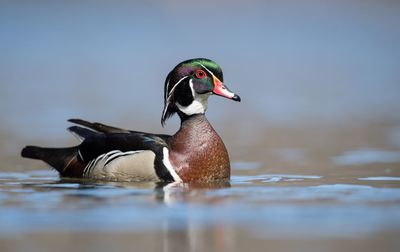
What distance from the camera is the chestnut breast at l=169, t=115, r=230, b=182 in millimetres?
10344

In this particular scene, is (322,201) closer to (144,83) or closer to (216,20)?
(144,83)

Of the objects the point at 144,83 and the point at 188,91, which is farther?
the point at 144,83

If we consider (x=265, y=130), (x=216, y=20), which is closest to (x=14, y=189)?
(x=265, y=130)

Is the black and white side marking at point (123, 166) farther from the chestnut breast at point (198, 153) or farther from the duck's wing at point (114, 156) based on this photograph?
the chestnut breast at point (198, 153)

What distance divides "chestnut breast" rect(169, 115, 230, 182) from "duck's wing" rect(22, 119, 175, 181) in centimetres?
12

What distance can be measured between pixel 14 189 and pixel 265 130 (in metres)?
5.51

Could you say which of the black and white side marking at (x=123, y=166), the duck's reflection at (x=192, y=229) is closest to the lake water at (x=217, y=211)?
the duck's reflection at (x=192, y=229)

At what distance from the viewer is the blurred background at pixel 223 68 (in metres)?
16.0

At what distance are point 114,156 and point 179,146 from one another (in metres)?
0.67

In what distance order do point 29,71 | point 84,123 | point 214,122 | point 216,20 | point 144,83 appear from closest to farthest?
point 84,123 → point 214,122 → point 144,83 → point 29,71 → point 216,20

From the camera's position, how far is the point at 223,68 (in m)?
22.2

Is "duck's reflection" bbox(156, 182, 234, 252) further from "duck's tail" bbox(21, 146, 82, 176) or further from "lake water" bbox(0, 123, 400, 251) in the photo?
"duck's tail" bbox(21, 146, 82, 176)

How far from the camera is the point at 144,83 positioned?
20.6 m

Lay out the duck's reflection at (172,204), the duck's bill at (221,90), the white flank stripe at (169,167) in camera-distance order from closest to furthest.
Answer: the duck's reflection at (172,204) → the white flank stripe at (169,167) → the duck's bill at (221,90)
